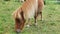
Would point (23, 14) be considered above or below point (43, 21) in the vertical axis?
above

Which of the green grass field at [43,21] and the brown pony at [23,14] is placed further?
the green grass field at [43,21]

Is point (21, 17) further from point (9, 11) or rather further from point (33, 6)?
point (9, 11)

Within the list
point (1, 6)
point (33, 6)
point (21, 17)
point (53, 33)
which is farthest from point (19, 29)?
point (1, 6)

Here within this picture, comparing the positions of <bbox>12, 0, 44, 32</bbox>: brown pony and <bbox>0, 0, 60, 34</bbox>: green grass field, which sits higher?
<bbox>12, 0, 44, 32</bbox>: brown pony

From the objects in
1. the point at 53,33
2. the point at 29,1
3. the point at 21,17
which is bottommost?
the point at 53,33

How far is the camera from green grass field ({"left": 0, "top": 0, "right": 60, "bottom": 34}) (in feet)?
18.4

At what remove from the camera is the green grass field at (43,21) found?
5.60 metres

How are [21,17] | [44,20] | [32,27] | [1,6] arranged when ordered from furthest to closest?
[1,6] < [44,20] < [32,27] < [21,17]

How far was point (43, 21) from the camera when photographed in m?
6.56

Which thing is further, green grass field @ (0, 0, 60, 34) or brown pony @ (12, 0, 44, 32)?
green grass field @ (0, 0, 60, 34)

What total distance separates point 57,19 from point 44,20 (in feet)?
1.53

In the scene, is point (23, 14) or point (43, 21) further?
point (43, 21)

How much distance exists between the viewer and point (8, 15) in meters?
7.08

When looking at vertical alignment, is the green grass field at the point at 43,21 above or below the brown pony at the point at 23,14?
below
